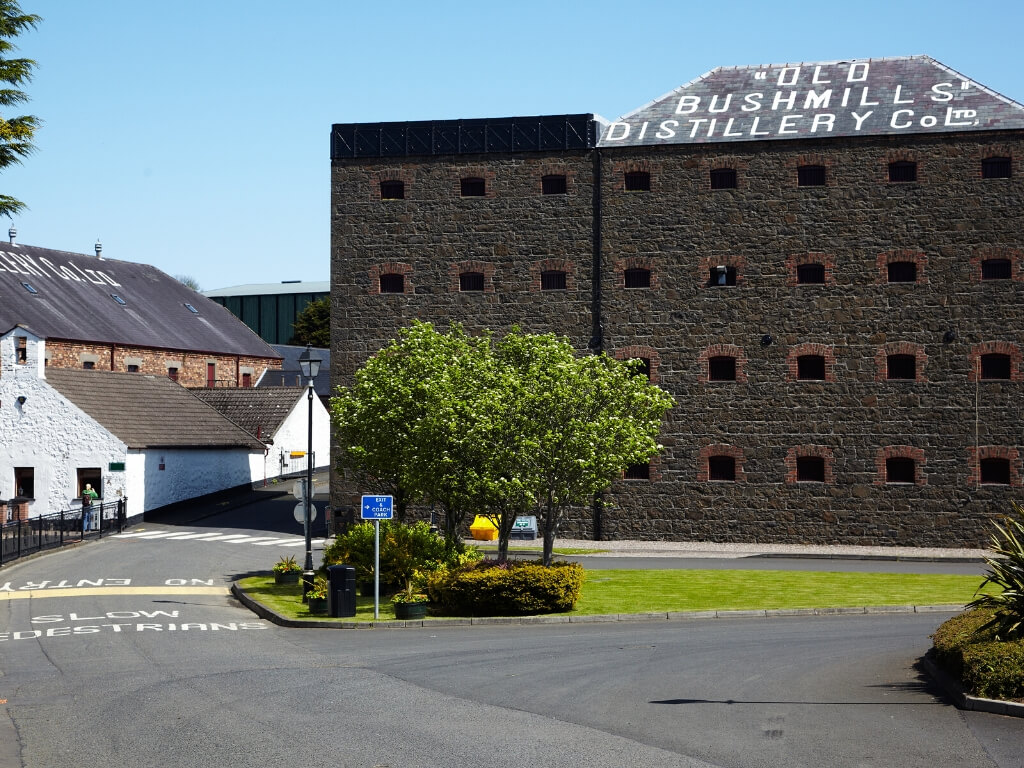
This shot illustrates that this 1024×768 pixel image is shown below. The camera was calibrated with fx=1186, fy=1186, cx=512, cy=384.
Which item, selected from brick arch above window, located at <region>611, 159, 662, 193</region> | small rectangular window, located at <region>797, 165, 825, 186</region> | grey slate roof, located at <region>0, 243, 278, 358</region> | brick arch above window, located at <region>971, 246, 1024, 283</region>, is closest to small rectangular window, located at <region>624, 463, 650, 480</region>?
brick arch above window, located at <region>611, 159, 662, 193</region>

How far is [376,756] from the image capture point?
11539 mm

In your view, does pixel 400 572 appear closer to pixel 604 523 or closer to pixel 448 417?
pixel 448 417

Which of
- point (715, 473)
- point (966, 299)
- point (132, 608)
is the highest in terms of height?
point (966, 299)

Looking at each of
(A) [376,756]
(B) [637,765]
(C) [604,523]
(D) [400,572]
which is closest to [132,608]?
(D) [400,572]

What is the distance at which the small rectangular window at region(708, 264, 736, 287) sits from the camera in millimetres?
42969

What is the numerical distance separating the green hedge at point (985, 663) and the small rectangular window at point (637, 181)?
2996cm

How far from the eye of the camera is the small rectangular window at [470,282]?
148 ft

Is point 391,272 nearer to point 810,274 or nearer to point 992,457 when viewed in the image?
point 810,274

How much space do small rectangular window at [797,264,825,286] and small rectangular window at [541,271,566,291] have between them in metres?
8.58

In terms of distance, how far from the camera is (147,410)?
180ft

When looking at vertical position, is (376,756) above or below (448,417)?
below

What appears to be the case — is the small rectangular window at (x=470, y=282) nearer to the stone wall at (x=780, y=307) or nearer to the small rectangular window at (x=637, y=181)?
the stone wall at (x=780, y=307)

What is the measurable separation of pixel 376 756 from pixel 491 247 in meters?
34.5

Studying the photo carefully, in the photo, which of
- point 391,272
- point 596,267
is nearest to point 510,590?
point 596,267
